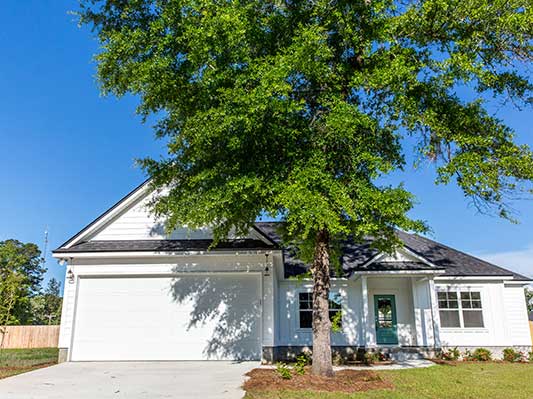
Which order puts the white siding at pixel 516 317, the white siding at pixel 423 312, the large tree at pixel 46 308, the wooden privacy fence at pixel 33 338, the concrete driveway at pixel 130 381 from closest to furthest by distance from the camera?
1. the concrete driveway at pixel 130 381
2. the white siding at pixel 423 312
3. the white siding at pixel 516 317
4. the wooden privacy fence at pixel 33 338
5. the large tree at pixel 46 308

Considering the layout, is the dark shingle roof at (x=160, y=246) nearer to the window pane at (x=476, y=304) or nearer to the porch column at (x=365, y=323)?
the porch column at (x=365, y=323)

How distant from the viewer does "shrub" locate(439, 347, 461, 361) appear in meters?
13.7

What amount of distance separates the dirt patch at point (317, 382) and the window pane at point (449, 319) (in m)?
7.28

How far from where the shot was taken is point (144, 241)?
13.3 meters

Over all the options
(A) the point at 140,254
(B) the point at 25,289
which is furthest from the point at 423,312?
(B) the point at 25,289

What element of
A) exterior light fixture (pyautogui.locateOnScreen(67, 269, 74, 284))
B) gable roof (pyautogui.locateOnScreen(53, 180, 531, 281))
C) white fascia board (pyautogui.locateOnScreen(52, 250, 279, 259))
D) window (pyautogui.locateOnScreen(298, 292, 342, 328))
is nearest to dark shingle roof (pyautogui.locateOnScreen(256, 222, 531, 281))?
gable roof (pyautogui.locateOnScreen(53, 180, 531, 281))

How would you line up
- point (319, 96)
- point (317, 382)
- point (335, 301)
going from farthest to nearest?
point (335, 301) < point (319, 96) < point (317, 382)

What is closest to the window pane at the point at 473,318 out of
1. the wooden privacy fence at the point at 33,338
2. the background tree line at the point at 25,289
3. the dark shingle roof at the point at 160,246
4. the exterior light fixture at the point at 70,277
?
the dark shingle roof at the point at 160,246

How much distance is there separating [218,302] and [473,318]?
9.80m

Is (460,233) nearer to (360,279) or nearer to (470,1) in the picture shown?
(360,279)

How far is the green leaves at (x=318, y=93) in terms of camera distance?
7.58m

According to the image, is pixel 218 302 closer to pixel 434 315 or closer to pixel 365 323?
pixel 365 323

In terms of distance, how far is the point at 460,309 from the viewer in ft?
49.3

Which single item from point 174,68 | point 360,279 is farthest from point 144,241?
point 360,279
